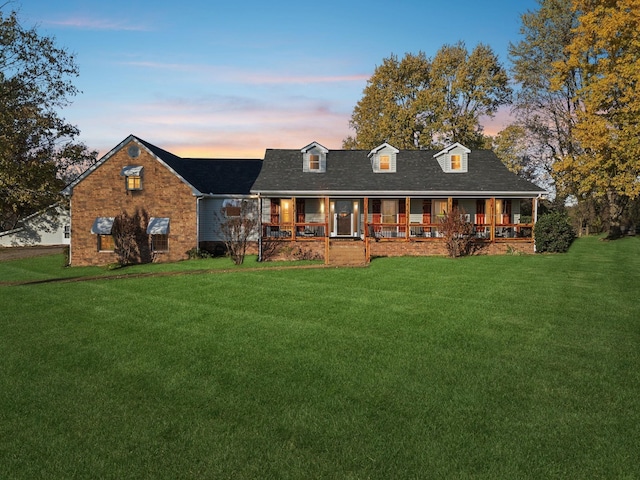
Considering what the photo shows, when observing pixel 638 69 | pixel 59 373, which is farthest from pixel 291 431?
pixel 638 69

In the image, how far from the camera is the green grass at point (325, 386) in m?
4.75

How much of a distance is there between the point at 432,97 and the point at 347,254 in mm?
24377

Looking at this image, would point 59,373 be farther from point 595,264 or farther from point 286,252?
point 595,264

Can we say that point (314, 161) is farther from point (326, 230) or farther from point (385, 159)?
point (326, 230)

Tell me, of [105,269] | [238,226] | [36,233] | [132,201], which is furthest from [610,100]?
[36,233]

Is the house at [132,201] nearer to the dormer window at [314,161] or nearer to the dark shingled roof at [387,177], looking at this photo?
the dark shingled roof at [387,177]

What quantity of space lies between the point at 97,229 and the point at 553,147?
1377 inches

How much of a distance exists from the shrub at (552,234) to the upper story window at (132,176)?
74.6 feet

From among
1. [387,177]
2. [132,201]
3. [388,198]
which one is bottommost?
[132,201]

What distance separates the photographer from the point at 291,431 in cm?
534

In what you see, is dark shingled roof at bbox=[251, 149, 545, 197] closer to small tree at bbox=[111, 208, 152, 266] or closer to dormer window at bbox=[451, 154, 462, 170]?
dormer window at bbox=[451, 154, 462, 170]

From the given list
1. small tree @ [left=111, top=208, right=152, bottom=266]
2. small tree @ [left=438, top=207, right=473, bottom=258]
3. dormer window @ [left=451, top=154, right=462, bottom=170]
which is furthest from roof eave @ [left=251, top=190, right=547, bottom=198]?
small tree @ [left=111, top=208, right=152, bottom=266]

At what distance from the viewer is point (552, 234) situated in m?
24.3

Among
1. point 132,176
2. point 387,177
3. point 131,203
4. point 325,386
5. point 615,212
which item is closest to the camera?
point 325,386
